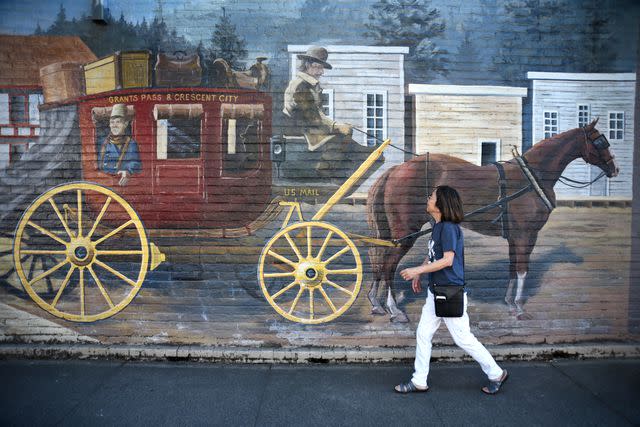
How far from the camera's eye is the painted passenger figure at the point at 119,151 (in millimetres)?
4883

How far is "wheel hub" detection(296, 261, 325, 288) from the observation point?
4863 mm

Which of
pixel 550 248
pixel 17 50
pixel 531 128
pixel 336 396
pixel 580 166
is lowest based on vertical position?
pixel 336 396

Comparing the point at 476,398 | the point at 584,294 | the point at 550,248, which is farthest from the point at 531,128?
the point at 476,398

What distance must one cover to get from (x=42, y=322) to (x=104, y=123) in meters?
2.39

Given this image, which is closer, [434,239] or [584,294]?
[434,239]

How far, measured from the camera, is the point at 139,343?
495 centimetres

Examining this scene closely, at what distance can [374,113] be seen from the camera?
16.0ft

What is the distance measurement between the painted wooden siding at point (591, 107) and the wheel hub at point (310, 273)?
287cm


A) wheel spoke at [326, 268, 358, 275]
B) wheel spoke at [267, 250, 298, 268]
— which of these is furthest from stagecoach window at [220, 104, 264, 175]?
wheel spoke at [326, 268, 358, 275]

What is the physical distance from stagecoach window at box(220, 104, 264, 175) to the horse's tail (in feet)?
4.47

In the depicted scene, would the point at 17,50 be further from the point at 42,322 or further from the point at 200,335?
the point at 200,335

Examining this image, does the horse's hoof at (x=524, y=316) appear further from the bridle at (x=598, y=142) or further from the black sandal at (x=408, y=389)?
the bridle at (x=598, y=142)

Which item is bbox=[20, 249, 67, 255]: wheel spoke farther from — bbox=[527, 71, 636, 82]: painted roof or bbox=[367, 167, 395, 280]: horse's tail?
bbox=[527, 71, 636, 82]: painted roof

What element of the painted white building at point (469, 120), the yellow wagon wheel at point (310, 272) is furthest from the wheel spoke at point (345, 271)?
the painted white building at point (469, 120)
